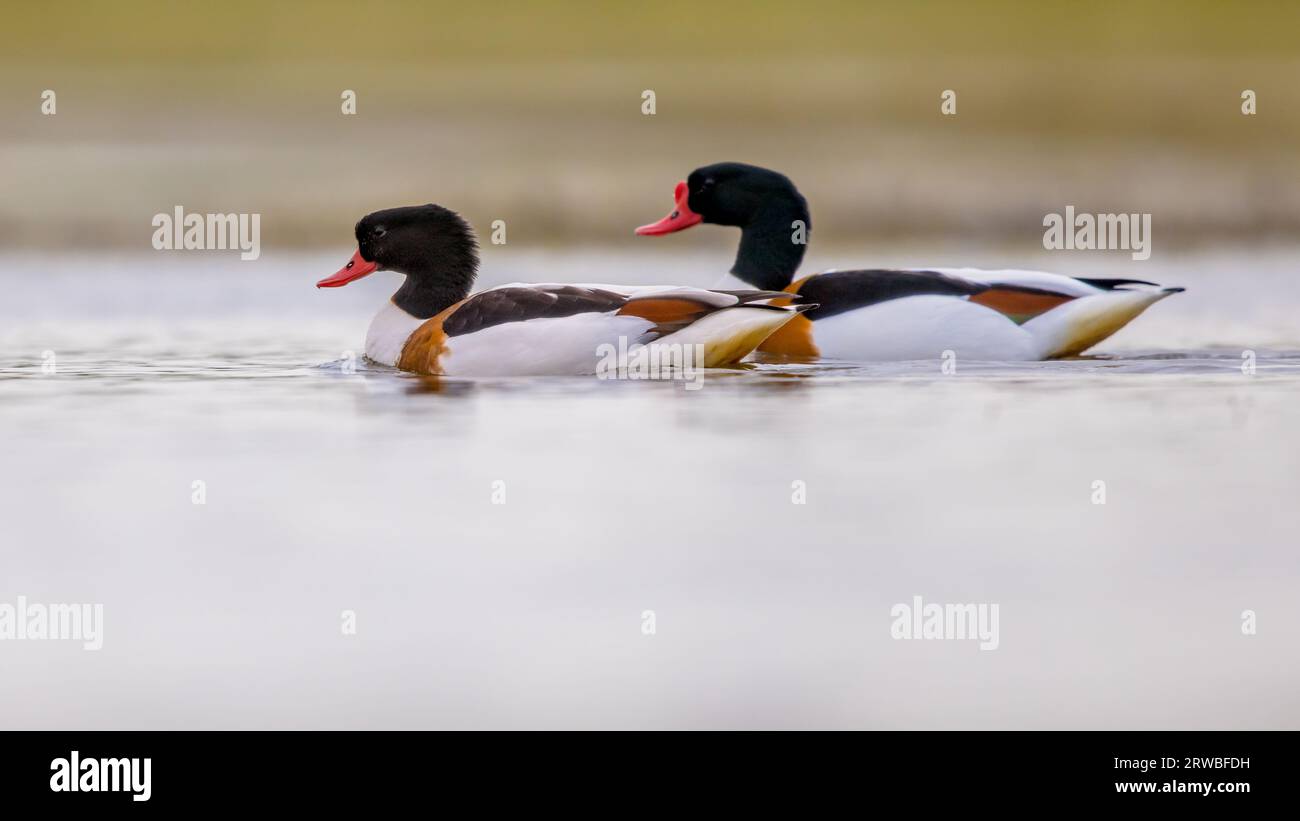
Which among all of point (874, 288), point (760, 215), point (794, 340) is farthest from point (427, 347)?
point (760, 215)

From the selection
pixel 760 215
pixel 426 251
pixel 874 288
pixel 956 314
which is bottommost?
pixel 956 314

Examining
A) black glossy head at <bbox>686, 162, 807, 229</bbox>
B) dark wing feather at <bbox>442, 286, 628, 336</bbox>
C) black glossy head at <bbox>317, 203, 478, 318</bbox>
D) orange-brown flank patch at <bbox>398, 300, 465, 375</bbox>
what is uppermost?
black glossy head at <bbox>686, 162, 807, 229</bbox>

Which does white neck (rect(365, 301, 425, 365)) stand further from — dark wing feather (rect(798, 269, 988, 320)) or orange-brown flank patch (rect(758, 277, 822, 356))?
dark wing feather (rect(798, 269, 988, 320))

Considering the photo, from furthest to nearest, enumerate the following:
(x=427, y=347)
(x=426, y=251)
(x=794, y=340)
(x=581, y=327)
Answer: (x=426, y=251) → (x=794, y=340) → (x=427, y=347) → (x=581, y=327)

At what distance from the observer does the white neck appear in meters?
9.05

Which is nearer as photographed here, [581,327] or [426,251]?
[581,327]

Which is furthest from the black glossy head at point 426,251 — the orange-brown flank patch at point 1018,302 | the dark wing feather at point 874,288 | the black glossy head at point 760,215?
the orange-brown flank patch at point 1018,302

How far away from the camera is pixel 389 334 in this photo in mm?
9164

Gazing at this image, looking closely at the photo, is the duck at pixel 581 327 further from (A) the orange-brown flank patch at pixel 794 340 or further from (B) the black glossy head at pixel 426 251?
(B) the black glossy head at pixel 426 251

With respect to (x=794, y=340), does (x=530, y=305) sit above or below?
above

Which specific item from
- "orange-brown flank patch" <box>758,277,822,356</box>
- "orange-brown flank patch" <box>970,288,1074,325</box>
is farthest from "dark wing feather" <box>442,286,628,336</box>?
"orange-brown flank patch" <box>970,288,1074,325</box>

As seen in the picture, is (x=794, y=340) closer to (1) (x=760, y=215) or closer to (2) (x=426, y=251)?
(1) (x=760, y=215)

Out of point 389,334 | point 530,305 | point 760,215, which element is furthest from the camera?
point 760,215

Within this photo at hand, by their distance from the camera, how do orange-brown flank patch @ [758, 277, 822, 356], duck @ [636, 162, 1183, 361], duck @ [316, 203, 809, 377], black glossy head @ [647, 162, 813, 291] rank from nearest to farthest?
1. duck @ [316, 203, 809, 377]
2. duck @ [636, 162, 1183, 361]
3. orange-brown flank patch @ [758, 277, 822, 356]
4. black glossy head @ [647, 162, 813, 291]
